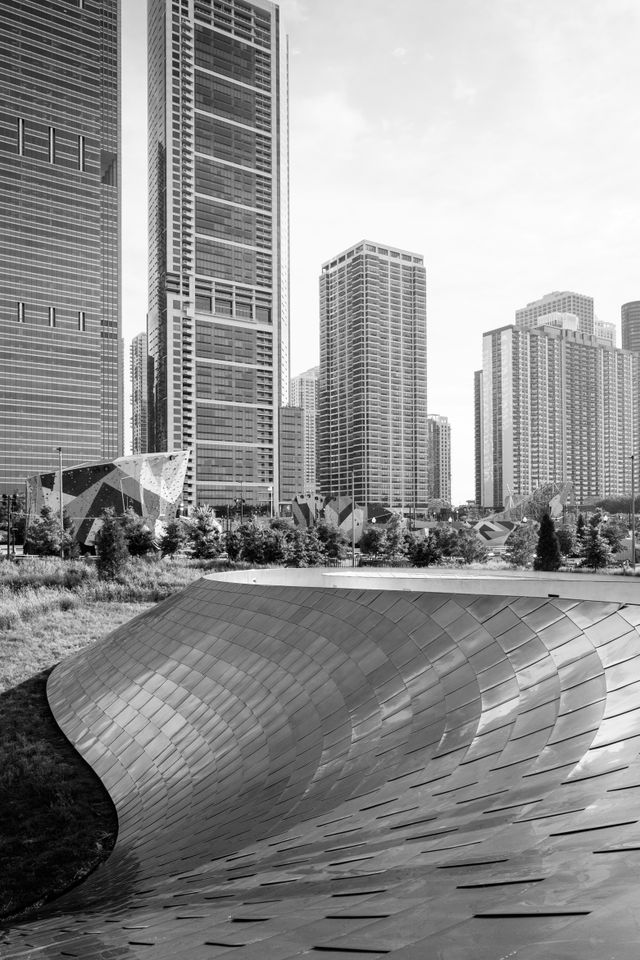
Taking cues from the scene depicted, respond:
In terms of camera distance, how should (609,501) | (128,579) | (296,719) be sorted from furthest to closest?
(609,501) → (128,579) → (296,719)

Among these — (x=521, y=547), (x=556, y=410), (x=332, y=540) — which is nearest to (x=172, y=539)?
(x=332, y=540)

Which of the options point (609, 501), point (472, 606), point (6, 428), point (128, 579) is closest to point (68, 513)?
point (128, 579)

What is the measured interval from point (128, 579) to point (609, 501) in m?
82.3

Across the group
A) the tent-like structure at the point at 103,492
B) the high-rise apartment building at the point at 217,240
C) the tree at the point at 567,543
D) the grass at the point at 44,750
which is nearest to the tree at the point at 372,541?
the tree at the point at 567,543

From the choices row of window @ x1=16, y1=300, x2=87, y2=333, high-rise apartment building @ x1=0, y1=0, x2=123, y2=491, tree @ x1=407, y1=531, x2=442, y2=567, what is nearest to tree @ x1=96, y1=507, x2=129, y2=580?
tree @ x1=407, y1=531, x2=442, y2=567

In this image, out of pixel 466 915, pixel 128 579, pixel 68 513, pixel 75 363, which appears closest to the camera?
pixel 466 915

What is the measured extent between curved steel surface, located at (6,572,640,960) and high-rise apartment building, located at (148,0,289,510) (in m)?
105

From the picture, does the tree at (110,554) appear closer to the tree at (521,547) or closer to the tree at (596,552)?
the tree at (521,547)

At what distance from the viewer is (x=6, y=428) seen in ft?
371

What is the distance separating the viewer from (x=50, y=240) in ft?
387

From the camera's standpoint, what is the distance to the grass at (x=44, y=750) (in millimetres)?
9977

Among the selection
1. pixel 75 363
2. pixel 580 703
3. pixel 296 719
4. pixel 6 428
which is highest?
pixel 75 363

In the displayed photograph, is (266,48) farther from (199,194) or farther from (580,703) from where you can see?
(580,703)

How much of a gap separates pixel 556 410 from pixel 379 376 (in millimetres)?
35259
